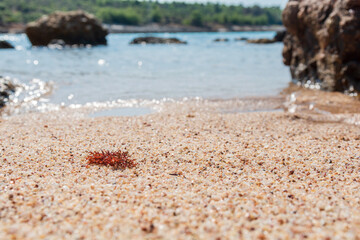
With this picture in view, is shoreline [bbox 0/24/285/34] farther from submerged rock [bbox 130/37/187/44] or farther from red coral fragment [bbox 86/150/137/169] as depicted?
red coral fragment [bbox 86/150/137/169]

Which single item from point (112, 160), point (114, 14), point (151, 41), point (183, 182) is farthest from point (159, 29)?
point (183, 182)

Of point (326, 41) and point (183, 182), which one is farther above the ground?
point (326, 41)

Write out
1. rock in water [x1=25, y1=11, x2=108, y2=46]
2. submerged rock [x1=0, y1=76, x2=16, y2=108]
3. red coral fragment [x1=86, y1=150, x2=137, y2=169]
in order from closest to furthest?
red coral fragment [x1=86, y1=150, x2=137, y2=169], submerged rock [x1=0, y1=76, x2=16, y2=108], rock in water [x1=25, y1=11, x2=108, y2=46]

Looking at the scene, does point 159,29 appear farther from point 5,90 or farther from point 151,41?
point 5,90

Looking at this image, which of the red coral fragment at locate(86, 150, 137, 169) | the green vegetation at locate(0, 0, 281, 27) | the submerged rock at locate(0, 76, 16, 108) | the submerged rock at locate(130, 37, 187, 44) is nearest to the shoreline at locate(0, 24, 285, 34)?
the green vegetation at locate(0, 0, 281, 27)

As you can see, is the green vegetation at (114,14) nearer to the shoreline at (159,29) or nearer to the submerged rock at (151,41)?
the shoreline at (159,29)

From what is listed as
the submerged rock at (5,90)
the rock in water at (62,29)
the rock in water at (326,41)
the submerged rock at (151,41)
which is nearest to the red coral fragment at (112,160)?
the submerged rock at (5,90)
